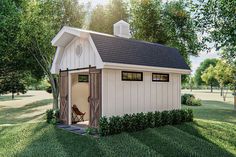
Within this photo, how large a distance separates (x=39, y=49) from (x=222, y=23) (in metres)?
12.7

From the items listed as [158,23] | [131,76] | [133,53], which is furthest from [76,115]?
[158,23]

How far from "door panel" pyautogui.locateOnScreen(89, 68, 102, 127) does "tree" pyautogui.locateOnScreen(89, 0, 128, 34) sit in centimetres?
1844

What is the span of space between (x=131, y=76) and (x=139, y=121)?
213cm

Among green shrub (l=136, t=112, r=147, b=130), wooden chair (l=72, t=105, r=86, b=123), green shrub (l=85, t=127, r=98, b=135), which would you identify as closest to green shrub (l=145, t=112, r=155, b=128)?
green shrub (l=136, t=112, r=147, b=130)

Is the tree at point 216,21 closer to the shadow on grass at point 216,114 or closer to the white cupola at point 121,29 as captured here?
the white cupola at point 121,29

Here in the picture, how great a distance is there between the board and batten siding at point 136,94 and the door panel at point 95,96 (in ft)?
0.86

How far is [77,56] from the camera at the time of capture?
10820 mm

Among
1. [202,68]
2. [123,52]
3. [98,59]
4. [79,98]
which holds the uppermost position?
[202,68]

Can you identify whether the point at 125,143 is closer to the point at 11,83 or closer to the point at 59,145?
the point at 59,145

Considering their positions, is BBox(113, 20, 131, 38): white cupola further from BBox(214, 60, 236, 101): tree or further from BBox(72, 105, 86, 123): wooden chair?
BBox(214, 60, 236, 101): tree

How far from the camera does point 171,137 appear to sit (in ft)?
29.8

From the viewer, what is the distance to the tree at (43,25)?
15320mm

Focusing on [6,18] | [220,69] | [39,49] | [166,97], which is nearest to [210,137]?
[166,97]

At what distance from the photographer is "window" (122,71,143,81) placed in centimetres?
1017
